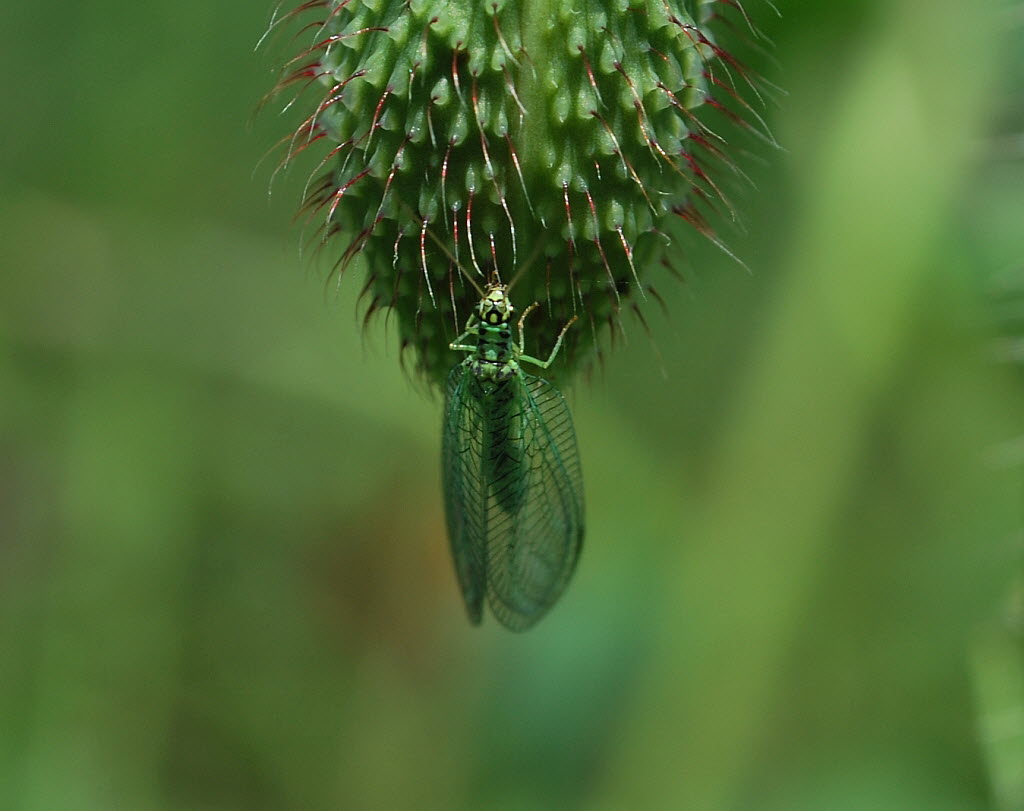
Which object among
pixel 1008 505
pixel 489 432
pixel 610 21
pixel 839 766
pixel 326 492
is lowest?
pixel 839 766

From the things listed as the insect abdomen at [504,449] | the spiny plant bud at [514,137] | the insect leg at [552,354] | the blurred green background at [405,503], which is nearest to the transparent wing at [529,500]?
the insect abdomen at [504,449]

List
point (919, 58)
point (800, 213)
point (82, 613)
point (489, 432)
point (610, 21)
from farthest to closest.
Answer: point (82, 613) < point (800, 213) < point (919, 58) < point (489, 432) < point (610, 21)

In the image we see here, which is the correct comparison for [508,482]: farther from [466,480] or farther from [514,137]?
[514,137]

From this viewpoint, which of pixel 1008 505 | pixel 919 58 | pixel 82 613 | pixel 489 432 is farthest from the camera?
pixel 82 613

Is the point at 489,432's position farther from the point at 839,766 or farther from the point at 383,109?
the point at 839,766

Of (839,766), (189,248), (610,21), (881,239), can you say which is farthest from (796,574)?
(189,248)

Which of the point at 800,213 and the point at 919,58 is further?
the point at 800,213

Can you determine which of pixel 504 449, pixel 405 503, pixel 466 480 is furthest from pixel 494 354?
pixel 405 503

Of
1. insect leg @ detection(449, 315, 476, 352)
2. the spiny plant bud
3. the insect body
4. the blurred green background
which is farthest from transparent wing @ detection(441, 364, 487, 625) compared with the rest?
the blurred green background
